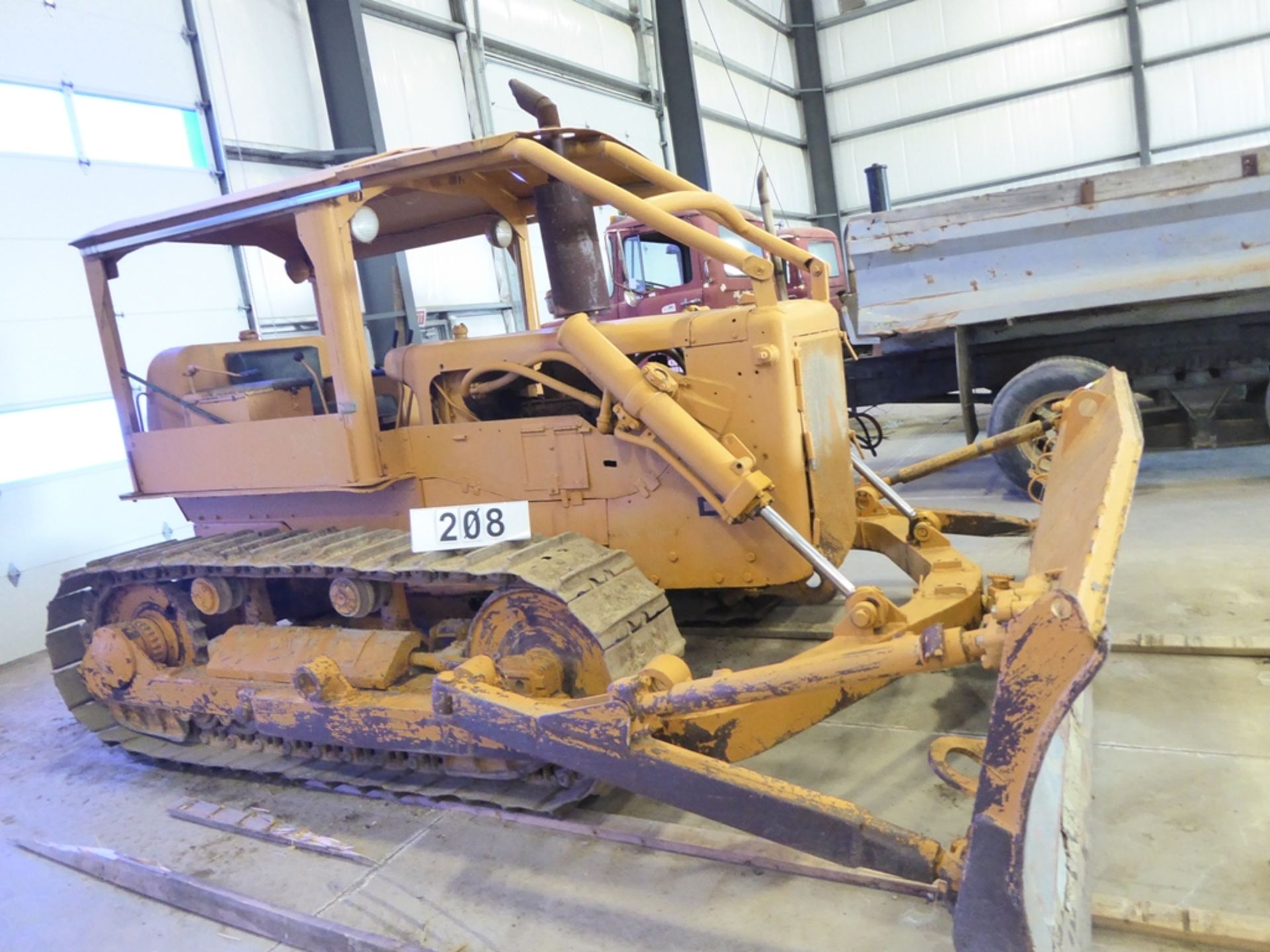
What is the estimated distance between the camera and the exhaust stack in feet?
11.9

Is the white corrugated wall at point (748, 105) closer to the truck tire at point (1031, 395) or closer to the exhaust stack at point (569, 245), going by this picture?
the truck tire at point (1031, 395)

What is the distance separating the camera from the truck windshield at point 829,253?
1014cm

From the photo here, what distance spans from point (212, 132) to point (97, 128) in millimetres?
1040

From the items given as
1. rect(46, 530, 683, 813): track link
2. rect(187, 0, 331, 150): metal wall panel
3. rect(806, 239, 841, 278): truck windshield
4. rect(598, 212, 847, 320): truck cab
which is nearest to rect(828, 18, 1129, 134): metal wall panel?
rect(806, 239, 841, 278): truck windshield

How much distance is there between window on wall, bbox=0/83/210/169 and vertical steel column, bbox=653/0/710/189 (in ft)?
27.8

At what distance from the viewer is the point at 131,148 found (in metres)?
7.10

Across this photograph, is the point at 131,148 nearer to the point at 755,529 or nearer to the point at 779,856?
the point at 755,529

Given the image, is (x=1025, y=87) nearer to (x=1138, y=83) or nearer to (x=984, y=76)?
(x=984, y=76)

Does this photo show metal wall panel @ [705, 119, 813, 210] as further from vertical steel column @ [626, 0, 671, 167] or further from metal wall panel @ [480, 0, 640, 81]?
metal wall panel @ [480, 0, 640, 81]

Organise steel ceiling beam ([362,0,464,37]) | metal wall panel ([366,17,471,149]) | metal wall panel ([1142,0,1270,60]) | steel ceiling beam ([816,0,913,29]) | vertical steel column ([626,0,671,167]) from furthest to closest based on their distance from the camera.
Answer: steel ceiling beam ([816,0,913,29])
metal wall panel ([1142,0,1270,60])
vertical steel column ([626,0,671,167])
metal wall panel ([366,17,471,149])
steel ceiling beam ([362,0,464,37])

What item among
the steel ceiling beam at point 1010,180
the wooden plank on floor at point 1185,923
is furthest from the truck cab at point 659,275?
the steel ceiling beam at point 1010,180

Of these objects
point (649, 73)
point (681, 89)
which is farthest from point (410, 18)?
point (681, 89)

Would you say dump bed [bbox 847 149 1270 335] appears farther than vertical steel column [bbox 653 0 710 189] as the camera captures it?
No

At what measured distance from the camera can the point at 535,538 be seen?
11.2 feet
